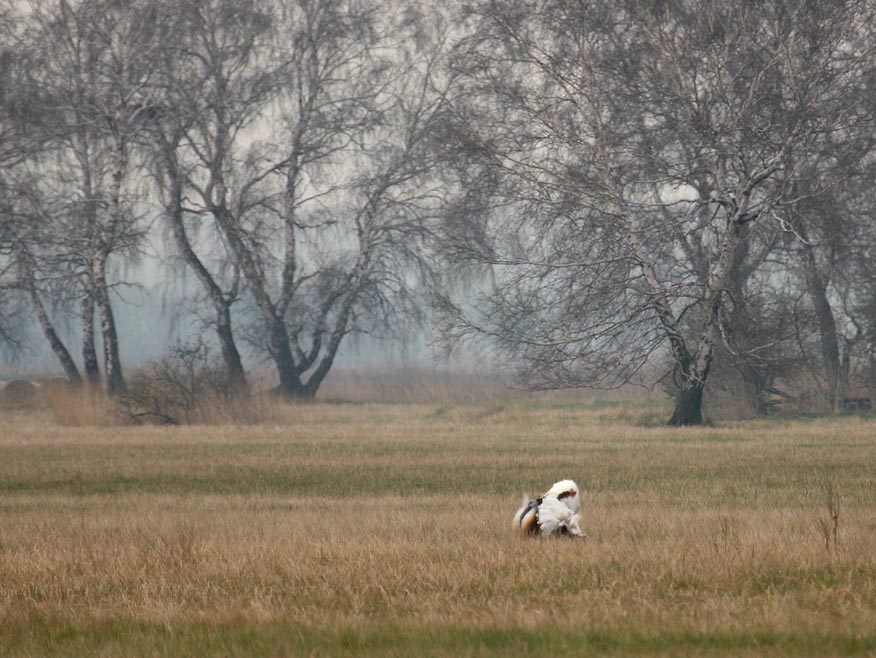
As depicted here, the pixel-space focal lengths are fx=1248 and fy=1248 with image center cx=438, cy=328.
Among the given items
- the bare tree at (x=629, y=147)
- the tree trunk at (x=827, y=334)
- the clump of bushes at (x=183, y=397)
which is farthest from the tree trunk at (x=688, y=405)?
the clump of bushes at (x=183, y=397)

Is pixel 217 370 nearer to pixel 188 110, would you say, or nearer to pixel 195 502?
pixel 188 110

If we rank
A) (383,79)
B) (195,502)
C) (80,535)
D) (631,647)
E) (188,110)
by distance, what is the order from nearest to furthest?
(631,647)
(80,535)
(195,502)
(188,110)
(383,79)

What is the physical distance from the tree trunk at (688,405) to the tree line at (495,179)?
0.05 meters

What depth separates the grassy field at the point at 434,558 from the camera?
6.56m

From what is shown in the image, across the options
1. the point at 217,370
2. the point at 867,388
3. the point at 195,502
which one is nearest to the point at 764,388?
the point at 867,388

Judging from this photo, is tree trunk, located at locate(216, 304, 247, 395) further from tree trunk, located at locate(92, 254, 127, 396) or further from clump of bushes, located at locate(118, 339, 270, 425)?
clump of bushes, located at locate(118, 339, 270, 425)

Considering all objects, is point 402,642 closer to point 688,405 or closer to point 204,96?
point 688,405

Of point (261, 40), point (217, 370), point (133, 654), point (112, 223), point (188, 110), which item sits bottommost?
point (133, 654)

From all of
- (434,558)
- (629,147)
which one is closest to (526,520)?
(434,558)

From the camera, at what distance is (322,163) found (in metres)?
38.6

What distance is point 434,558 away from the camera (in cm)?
881

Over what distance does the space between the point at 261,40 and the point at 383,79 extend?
156 inches

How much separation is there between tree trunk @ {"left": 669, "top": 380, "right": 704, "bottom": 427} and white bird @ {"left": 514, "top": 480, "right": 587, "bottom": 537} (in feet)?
56.0

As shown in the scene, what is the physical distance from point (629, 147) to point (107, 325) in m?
19.0
